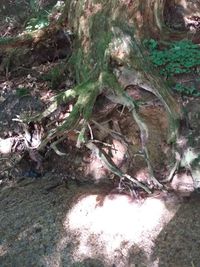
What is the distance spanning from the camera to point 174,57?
5.02 metres

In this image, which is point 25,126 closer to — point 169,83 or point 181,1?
point 169,83

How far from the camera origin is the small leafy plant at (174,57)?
494 centimetres

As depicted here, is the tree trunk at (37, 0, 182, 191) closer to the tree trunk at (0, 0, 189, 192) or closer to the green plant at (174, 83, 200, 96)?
the tree trunk at (0, 0, 189, 192)

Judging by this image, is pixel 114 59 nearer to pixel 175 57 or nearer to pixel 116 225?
pixel 175 57

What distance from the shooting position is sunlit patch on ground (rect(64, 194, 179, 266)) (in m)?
4.01

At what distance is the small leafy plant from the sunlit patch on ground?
1.57 m

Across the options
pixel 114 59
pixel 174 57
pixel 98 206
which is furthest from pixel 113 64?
pixel 98 206

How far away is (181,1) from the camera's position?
18.8ft

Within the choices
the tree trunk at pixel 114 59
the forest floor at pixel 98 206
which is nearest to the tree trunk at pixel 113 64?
the tree trunk at pixel 114 59

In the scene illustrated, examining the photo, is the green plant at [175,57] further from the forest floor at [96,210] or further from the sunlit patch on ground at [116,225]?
the sunlit patch on ground at [116,225]

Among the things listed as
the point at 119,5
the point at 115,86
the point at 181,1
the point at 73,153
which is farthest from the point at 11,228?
the point at 181,1

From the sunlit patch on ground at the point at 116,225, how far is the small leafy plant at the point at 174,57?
157cm

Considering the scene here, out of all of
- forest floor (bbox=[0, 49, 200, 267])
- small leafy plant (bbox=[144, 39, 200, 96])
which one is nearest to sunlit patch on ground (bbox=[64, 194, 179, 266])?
forest floor (bbox=[0, 49, 200, 267])

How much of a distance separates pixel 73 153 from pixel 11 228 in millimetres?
1117
